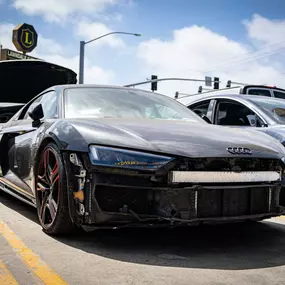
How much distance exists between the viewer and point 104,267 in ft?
10.1

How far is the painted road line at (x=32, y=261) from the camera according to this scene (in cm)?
285

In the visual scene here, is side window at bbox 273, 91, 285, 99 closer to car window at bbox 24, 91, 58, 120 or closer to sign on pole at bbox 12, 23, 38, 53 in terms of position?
car window at bbox 24, 91, 58, 120

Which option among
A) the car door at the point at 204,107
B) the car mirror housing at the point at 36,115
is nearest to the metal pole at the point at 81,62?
the car door at the point at 204,107

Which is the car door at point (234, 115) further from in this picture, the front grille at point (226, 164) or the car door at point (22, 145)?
the car door at point (22, 145)

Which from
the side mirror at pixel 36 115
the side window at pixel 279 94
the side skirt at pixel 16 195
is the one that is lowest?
the side skirt at pixel 16 195

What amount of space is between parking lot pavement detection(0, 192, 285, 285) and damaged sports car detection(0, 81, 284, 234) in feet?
0.77

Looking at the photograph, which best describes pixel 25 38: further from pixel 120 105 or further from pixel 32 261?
pixel 32 261

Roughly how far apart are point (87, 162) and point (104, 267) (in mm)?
760

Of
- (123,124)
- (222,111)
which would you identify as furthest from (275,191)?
(222,111)

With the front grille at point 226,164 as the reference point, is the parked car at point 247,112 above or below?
above

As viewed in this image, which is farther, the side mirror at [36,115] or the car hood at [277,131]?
the car hood at [277,131]

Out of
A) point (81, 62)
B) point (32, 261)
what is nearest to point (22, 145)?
point (32, 261)

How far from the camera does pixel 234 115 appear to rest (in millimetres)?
6773

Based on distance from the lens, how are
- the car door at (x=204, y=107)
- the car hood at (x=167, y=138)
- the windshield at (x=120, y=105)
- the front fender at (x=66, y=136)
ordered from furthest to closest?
the car door at (x=204, y=107) < the windshield at (x=120, y=105) < the front fender at (x=66, y=136) < the car hood at (x=167, y=138)
